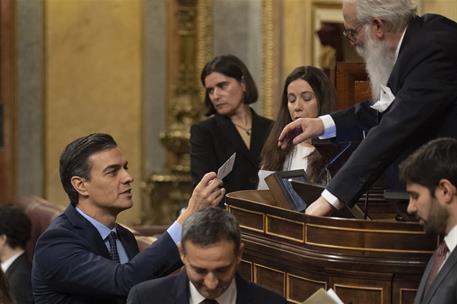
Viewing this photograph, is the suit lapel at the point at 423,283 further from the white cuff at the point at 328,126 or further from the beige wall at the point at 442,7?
the beige wall at the point at 442,7

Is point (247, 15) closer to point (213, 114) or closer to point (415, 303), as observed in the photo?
point (213, 114)

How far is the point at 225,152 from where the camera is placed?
649 centimetres

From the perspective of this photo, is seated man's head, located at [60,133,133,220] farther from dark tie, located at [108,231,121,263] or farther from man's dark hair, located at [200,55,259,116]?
man's dark hair, located at [200,55,259,116]

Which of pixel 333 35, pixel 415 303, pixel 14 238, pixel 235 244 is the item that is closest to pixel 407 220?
pixel 415 303

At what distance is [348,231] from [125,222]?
6.70m

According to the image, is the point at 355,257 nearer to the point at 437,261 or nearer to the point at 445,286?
the point at 437,261

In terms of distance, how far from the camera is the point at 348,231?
4.32m

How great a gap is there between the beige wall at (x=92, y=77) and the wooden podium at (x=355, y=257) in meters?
6.48

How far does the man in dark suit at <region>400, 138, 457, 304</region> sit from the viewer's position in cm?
381

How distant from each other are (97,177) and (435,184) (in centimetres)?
141

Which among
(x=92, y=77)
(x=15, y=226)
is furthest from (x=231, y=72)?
(x=92, y=77)

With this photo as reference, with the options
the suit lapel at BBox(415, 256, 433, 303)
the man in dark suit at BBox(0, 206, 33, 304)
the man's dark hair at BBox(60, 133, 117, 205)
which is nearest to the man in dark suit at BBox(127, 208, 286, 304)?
the suit lapel at BBox(415, 256, 433, 303)

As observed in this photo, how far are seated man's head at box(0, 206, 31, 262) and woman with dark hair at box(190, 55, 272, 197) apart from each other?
117 centimetres

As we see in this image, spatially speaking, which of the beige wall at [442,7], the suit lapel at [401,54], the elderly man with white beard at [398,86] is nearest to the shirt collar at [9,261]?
the elderly man with white beard at [398,86]
